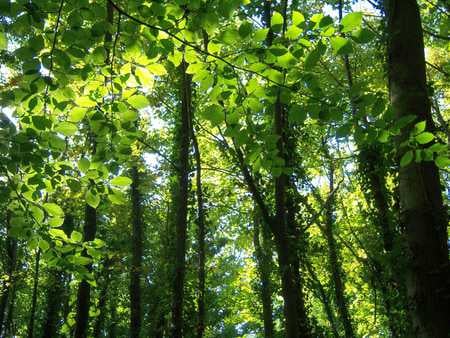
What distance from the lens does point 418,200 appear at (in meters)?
2.38

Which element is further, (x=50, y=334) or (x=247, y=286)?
(x=247, y=286)

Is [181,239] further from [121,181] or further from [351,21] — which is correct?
[351,21]

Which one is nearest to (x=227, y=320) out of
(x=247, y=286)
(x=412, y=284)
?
(x=247, y=286)

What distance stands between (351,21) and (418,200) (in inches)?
40.3

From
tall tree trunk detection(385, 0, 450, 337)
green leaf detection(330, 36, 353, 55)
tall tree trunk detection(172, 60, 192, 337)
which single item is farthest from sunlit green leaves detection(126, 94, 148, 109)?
tall tree trunk detection(172, 60, 192, 337)

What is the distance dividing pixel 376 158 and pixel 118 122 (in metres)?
7.53

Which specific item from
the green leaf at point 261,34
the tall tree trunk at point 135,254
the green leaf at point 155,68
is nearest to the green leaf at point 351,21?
the green leaf at point 261,34

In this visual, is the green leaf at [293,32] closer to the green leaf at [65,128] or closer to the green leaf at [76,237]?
the green leaf at [65,128]

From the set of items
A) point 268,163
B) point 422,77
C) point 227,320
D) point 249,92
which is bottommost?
point 268,163

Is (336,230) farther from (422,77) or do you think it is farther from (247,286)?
(422,77)

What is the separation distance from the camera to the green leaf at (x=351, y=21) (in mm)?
1896

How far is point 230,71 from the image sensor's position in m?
2.25

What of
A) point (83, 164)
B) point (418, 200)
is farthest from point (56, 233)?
point (418, 200)

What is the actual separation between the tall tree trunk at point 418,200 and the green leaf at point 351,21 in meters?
0.70
